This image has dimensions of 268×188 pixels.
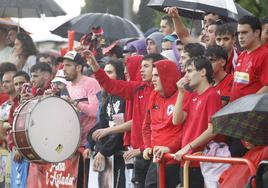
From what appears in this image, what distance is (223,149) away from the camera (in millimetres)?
10195

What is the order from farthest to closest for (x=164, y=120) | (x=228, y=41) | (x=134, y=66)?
1. (x=134, y=66)
2. (x=228, y=41)
3. (x=164, y=120)

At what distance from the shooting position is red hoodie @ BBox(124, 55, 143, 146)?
12.3 m

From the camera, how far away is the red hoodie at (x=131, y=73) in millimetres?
12297

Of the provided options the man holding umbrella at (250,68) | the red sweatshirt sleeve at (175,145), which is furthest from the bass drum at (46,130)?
the man holding umbrella at (250,68)

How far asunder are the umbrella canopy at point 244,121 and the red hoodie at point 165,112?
59.3 inches

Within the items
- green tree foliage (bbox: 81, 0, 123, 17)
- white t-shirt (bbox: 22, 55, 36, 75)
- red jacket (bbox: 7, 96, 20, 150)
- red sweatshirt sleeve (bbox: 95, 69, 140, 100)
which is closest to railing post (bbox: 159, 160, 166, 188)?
red sweatshirt sleeve (bbox: 95, 69, 140, 100)

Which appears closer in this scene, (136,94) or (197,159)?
(197,159)

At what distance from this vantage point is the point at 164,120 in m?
11.0

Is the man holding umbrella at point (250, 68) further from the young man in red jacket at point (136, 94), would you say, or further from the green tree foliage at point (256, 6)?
the green tree foliage at point (256, 6)

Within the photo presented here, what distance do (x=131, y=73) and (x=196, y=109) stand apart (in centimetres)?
231

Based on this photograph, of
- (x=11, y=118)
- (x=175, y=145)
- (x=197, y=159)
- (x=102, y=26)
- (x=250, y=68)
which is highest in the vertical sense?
(x=250, y=68)

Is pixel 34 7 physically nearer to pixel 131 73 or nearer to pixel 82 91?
pixel 82 91

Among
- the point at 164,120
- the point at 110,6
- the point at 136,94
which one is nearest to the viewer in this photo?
the point at 164,120

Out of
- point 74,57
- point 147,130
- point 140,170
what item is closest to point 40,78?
point 74,57
